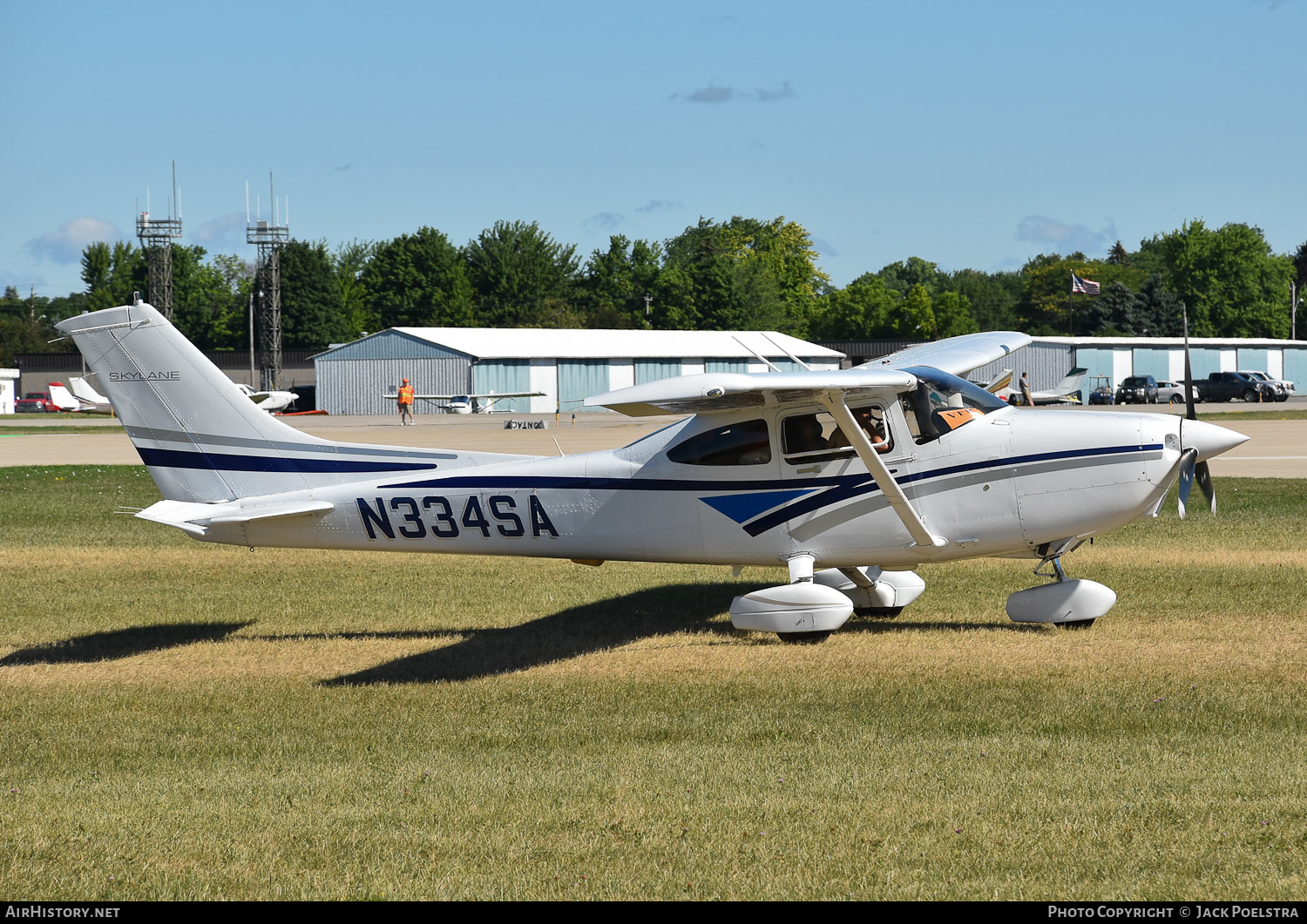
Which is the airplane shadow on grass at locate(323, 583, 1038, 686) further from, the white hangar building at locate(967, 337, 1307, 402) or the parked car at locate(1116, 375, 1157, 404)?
the white hangar building at locate(967, 337, 1307, 402)

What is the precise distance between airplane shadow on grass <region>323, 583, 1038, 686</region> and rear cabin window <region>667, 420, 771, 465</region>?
1591mm

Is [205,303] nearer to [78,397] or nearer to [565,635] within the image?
[78,397]

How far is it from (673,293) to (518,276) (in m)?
22.9

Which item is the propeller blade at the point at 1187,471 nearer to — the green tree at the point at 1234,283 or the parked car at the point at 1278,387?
the parked car at the point at 1278,387

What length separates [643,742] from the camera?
7477 millimetres

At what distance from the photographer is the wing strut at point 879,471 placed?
9430 mm

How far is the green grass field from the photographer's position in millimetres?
5219

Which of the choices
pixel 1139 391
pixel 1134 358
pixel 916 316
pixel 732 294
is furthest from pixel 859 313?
pixel 1139 391

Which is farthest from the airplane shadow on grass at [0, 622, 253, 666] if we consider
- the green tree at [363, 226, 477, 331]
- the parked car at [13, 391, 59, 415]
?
the green tree at [363, 226, 477, 331]

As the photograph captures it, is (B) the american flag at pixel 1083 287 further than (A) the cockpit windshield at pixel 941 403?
Yes

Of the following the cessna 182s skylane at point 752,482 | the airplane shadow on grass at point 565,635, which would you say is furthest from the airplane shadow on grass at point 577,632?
the cessna 182s skylane at point 752,482

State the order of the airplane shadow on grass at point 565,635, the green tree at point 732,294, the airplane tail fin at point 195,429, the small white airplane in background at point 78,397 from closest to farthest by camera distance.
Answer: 1. the airplane shadow on grass at point 565,635
2. the airplane tail fin at point 195,429
3. the small white airplane in background at point 78,397
4. the green tree at point 732,294

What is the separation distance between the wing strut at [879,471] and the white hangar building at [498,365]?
59.4m
